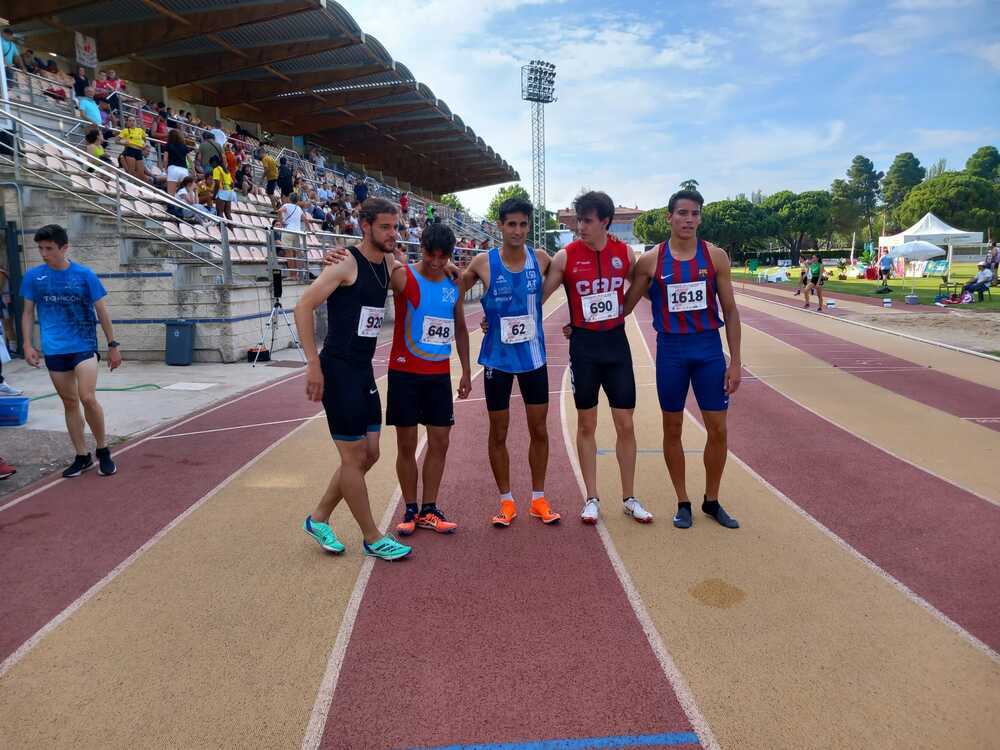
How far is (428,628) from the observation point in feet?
9.93

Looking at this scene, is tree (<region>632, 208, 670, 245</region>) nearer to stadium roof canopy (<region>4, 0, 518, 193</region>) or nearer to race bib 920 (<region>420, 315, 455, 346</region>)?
stadium roof canopy (<region>4, 0, 518, 193</region>)

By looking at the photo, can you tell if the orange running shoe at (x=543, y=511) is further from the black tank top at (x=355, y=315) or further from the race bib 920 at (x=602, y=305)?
the black tank top at (x=355, y=315)

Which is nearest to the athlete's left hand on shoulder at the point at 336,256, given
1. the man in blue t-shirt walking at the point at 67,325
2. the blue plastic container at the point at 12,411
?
the man in blue t-shirt walking at the point at 67,325

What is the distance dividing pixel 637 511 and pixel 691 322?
4.10 feet

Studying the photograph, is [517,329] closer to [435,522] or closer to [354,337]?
[354,337]

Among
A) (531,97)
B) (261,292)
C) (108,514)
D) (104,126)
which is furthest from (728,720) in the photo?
(531,97)

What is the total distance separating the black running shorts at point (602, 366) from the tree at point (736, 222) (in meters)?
74.4

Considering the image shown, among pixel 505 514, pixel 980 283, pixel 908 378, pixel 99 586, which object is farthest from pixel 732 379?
pixel 980 283

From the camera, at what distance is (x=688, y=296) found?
13.5ft

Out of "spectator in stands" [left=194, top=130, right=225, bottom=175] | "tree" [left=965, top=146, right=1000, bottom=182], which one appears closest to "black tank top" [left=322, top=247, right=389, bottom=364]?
"spectator in stands" [left=194, top=130, right=225, bottom=175]

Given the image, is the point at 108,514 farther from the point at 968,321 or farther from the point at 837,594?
the point at 968,321

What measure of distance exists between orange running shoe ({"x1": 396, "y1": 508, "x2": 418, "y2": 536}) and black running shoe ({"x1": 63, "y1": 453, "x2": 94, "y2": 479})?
9.58 feet

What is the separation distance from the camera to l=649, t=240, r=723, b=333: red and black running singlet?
412cm

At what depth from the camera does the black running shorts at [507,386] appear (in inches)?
161
